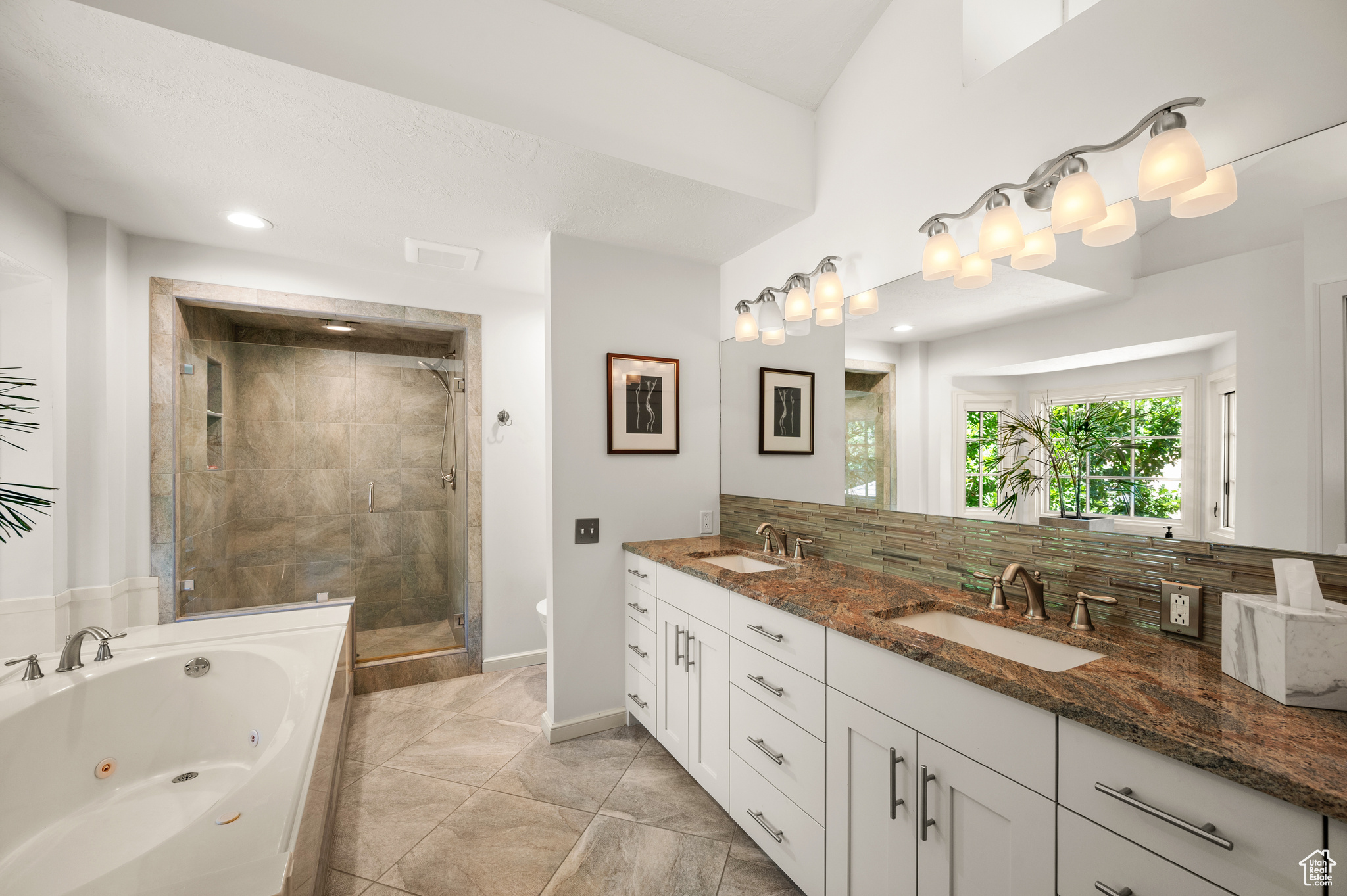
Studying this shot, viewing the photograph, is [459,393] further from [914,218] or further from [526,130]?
[914,218]

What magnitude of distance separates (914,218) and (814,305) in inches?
21.1

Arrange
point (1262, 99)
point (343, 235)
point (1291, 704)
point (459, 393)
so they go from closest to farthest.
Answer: point (1291, 704)
point (1262, 99)
point (343, 235)
point (459, 393)

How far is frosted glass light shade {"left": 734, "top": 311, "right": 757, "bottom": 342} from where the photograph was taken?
249 cm

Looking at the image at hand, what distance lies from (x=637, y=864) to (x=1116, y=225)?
220cm

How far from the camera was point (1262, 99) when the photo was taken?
111 cm

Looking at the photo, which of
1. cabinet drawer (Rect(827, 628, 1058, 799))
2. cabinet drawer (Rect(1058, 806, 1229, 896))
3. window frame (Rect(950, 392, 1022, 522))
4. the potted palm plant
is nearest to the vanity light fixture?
window frame (Rect(950, 392, 1022, 522))

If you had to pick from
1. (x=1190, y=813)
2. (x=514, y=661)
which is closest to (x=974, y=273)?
(x=1190, y=813)

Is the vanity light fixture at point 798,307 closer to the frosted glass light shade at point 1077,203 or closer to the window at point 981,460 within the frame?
the window at point 981,460

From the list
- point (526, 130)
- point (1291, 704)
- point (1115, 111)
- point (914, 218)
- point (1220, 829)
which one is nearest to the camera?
point (1220, 829)

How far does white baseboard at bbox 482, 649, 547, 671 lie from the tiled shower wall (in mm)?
1943

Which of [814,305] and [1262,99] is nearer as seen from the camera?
[1262,99]

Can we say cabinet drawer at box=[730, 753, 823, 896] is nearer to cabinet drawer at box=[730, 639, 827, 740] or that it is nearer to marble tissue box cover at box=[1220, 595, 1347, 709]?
cabinet drawer at box=[730, 639, 827, 740]

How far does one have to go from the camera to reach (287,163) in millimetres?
1848

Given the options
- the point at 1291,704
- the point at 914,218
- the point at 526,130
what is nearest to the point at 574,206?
the point at 526,130
